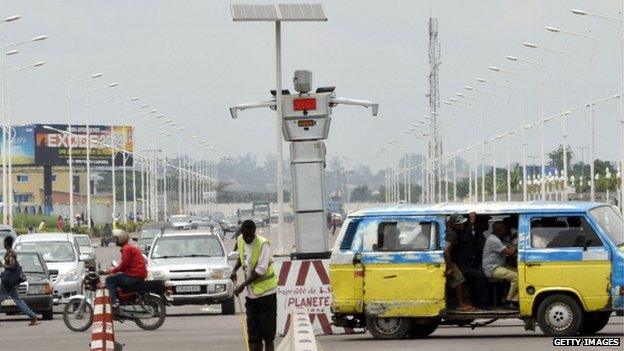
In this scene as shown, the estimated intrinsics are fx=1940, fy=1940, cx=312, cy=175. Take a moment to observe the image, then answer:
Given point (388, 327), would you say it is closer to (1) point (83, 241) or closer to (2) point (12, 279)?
(2) point (12, 279)

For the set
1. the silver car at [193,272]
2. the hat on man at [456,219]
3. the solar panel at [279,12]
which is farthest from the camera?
the silver car at [193,272]

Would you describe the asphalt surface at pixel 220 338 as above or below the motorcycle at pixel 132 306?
below

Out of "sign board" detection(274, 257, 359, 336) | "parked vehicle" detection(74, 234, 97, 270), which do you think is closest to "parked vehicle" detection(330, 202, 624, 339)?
"sign board" detection(274, 257, 359, 336)

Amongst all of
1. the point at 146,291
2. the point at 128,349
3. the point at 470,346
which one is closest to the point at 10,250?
the point at 146,291

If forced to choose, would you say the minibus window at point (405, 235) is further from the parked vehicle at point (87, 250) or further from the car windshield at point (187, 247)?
the parked vehicle at point (87, 250)

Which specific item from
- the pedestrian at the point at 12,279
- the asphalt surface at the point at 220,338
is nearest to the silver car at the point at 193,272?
the asphalt surface at the point at 220,338

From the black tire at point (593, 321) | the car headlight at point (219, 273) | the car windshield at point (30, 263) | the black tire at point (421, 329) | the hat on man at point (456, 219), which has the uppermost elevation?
the hat on man at point (456, 219)

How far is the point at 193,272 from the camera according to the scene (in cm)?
3759

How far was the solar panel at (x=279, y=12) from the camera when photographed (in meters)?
34.7

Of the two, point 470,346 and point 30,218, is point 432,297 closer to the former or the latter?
point 470,346

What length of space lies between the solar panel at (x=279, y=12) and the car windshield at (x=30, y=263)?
23.7 feet

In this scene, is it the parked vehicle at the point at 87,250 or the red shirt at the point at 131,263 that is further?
the parked vehicle at the point at 87,250

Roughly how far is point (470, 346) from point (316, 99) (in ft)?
29.5

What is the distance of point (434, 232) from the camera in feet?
85.3
